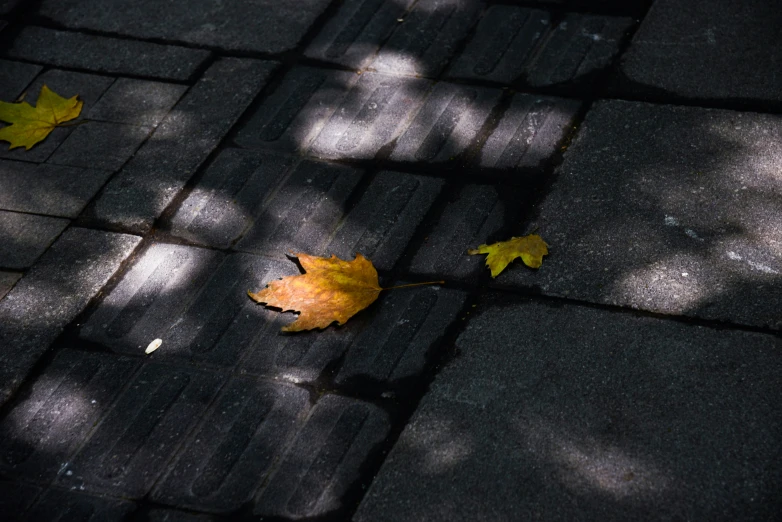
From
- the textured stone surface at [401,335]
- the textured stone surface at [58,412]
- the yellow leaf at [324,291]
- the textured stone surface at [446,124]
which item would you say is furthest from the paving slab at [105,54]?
the textured stone surface at [401,335]

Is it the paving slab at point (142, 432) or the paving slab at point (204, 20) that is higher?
the paving slab at point (204, 20)

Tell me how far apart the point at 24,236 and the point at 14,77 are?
1.04m

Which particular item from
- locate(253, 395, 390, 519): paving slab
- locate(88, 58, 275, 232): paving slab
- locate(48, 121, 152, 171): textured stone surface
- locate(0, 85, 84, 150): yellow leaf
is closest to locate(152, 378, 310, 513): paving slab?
locate(253, 395, 390, 519): paving slab

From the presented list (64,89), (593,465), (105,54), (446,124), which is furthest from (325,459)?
(105,54)

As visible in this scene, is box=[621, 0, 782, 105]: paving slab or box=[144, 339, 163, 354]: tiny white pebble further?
box=[621, 0, 782, 105]: paving slab

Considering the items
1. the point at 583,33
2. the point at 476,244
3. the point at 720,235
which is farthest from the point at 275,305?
the point at 583,33

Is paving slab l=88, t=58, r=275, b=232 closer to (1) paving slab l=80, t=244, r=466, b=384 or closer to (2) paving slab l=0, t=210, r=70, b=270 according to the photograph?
(2) paving slab l=0, t=210, r=70, b=270

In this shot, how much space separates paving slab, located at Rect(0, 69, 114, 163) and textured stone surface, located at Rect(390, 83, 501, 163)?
1.36m

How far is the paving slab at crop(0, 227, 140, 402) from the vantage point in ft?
9.01

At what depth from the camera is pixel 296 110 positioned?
Result: 3482 mm

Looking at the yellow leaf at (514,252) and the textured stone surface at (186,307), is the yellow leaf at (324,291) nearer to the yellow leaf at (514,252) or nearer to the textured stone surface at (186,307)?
the textured stone surface at (186,307)

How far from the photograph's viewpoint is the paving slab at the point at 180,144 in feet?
10.4

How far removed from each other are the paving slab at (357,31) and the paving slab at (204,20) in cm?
11

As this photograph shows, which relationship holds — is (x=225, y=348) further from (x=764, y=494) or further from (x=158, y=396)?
(x=764, y=494)
